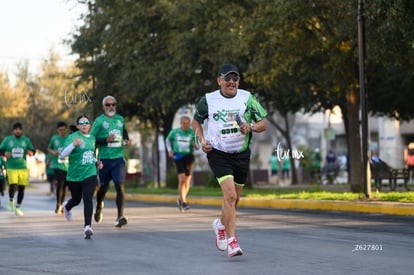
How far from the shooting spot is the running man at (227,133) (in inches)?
395

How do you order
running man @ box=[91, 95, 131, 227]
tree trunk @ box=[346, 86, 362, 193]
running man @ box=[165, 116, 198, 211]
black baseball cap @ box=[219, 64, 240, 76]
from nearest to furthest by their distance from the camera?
black baseball cap @ box=[219, 64, 240, 76], running man @ box=[91, 95, 131, 227], running man @ box=[165, 116, 198, 211], tree trunk @ box=[346, 86, 362, 193]

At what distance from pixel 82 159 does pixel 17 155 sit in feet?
21.4

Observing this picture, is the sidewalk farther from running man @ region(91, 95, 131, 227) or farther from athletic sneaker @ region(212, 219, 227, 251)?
athletic sneaker @ region(212, 219, 227, 251)

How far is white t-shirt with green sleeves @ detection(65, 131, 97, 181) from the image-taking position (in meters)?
13.8

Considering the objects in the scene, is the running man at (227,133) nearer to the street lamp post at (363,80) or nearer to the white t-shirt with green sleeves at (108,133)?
the white t-shirt with green sleeves at (108,133)

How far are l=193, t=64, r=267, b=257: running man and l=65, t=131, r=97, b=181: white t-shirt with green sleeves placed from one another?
3896 mm

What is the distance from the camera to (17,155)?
2000 cm

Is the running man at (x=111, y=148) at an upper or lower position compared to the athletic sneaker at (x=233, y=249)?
upper

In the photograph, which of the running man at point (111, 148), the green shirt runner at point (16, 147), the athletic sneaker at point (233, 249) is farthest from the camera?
the green shirt runner at point (16, 147)

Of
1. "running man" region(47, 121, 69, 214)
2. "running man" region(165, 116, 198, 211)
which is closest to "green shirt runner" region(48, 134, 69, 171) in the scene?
"running man" region(47, 121, 69, 214)

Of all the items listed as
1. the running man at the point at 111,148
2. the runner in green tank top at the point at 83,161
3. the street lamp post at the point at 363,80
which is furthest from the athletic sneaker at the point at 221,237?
the street lamp post at the point at 363,80

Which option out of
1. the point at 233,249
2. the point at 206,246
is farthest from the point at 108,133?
the point at 233,249

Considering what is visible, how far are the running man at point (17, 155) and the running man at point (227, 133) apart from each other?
10.3 m

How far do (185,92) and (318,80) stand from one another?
6.06 m
